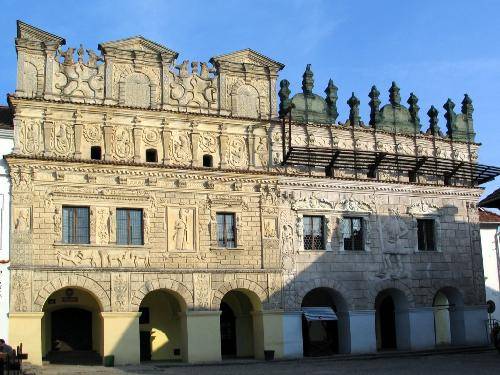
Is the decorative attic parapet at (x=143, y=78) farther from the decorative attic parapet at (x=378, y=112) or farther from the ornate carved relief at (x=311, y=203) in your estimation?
the ornate carved relief at (x=311, y=203)

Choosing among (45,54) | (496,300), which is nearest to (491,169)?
(496,300)

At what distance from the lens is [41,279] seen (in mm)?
26391

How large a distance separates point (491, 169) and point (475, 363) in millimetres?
11634

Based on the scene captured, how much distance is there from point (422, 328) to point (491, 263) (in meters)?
12.7

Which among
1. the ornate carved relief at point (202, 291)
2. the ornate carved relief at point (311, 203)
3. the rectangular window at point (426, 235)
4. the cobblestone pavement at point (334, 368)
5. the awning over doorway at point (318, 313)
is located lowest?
the cobblestone pavement at point (334, 368)

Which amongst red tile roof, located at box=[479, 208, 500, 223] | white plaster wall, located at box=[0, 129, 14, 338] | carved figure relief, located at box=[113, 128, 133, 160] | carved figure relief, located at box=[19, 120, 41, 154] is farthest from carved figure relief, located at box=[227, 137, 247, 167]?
red tile roof, located at box=[479, 208, 500, 223]

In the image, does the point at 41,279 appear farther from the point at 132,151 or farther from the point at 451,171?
the point at 451,171

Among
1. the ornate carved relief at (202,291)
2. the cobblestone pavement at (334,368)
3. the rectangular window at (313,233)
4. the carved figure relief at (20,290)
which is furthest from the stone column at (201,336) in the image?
the carved figure relief at (20,290)

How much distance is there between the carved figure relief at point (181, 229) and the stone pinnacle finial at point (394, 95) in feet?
39.5

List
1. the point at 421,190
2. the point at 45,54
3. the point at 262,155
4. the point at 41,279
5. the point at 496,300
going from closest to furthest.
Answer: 1. the point at 41,279
2. the point at 45,54
3. the point at 262,155
4. the point at 421,190
5. the point at 496,300

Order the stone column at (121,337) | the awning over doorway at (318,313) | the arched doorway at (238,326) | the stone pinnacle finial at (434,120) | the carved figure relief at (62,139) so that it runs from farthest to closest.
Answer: the stone pinnacle finial at (434,120), the arched doorway at (238,326), the awning over doorway at (318,313), the carved figure relief at (62,139), the stone column at (121,337)

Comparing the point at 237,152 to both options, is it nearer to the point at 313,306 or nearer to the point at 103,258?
the point at 103,258

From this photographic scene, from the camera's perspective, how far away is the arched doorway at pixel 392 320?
33.2 meters

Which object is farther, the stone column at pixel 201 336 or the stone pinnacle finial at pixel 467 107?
the stone pinnacle finial at pixel 467 107
